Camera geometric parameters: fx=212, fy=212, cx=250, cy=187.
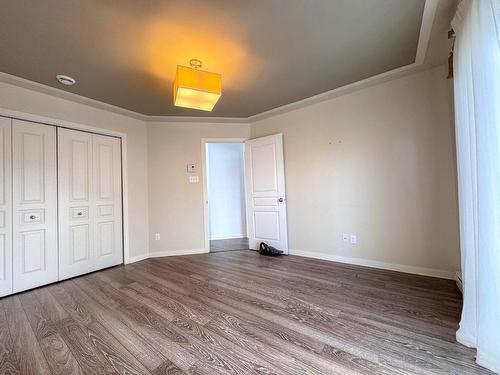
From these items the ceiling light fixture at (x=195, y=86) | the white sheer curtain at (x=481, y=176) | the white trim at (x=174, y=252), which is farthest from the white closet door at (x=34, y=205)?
the white sheer curtain at (x=481, y=176)

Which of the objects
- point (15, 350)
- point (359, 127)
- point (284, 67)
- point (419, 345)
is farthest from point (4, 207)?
point (359, 127)

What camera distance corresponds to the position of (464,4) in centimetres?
140

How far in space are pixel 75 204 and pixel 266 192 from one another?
2.87 m

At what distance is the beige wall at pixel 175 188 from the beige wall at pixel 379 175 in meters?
1.66

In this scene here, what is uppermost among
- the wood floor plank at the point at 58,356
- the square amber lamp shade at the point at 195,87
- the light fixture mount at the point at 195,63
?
the light fixture mount at the point at 195,63

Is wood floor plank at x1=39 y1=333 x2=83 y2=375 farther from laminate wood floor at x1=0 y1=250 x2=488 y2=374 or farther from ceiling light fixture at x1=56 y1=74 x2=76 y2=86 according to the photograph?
ceiling light fixture at x1=56 y1=74 x2=76 y2=86

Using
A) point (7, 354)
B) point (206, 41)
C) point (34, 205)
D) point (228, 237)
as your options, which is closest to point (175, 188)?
point (34, 205)

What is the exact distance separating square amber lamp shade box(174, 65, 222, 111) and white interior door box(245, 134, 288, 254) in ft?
5.63

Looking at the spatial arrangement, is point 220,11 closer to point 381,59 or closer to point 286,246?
point 381,59

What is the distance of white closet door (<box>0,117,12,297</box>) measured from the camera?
7.67 feet

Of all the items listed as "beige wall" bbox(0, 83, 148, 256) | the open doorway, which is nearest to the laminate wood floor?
"beige wall" bbox(0, 83, 148, 256)

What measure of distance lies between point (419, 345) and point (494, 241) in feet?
2.69

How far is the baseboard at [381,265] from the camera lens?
2.42 m

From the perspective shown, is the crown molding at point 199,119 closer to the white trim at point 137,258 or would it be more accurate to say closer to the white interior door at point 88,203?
the white interior door at point 88,203
